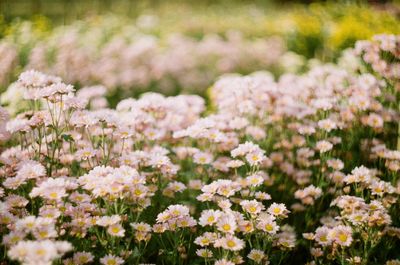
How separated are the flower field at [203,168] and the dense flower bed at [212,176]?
0.04 feet

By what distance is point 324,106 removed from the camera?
3.11 meters

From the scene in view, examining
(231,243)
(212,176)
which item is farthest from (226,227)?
(212,176)

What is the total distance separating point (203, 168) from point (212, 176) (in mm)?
84

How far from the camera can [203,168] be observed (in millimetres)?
3025

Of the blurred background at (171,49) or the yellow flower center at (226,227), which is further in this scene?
the blurred background at (171,49)

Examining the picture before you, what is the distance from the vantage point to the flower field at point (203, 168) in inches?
85.8

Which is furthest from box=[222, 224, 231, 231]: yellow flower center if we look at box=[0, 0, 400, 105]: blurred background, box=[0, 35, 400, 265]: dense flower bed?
box=[0, 0, 400, 105]: blurred background

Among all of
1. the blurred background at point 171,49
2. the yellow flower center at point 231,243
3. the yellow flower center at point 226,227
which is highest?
the blurred background at point 171,49

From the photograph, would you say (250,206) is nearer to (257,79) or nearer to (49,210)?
(49,210)

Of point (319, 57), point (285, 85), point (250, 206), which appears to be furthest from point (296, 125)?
point (319, 57)

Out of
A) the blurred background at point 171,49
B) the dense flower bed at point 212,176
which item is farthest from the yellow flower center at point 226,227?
the blurred background at point 171,49

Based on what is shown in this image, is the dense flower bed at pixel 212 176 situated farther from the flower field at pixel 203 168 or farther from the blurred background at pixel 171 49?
the blurred background at pixel 171 49

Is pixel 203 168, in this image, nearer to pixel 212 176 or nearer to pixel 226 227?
pixel 212 176

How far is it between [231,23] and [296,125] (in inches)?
252
